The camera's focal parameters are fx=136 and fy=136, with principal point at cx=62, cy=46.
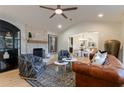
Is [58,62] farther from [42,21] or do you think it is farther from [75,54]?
[42,21]

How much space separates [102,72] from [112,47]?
3.02 ft

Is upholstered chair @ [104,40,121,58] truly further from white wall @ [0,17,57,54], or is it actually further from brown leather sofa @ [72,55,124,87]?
white wall @ [0,17,57,54]

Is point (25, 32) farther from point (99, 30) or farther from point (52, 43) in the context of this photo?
point (99, 30)

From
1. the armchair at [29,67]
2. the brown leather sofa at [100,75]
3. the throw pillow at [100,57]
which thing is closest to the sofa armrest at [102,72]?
the brown leather sofa at [100,75]

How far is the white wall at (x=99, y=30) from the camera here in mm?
2508

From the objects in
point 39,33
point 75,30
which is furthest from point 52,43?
point 75,30

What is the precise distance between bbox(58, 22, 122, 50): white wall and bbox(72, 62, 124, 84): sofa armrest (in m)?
0.62

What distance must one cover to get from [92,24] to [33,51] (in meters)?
1.53

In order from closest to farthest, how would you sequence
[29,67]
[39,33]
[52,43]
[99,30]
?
[99,30] < [52,43] < [39,33] < [29,67]

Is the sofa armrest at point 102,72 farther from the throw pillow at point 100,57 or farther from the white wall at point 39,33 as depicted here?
the white wall at point 39,33

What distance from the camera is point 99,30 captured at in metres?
2.64

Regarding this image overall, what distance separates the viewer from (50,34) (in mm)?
2844

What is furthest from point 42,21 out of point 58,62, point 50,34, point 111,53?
point 111,53

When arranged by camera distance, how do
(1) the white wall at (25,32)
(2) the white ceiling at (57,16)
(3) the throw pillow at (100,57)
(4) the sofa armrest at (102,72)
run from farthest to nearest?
(1) the white wall at (25,32), (3) the throw pillow at (100,57), (2) the white ceiling at (57,16), (4) the sofa armrest at (102,72)
